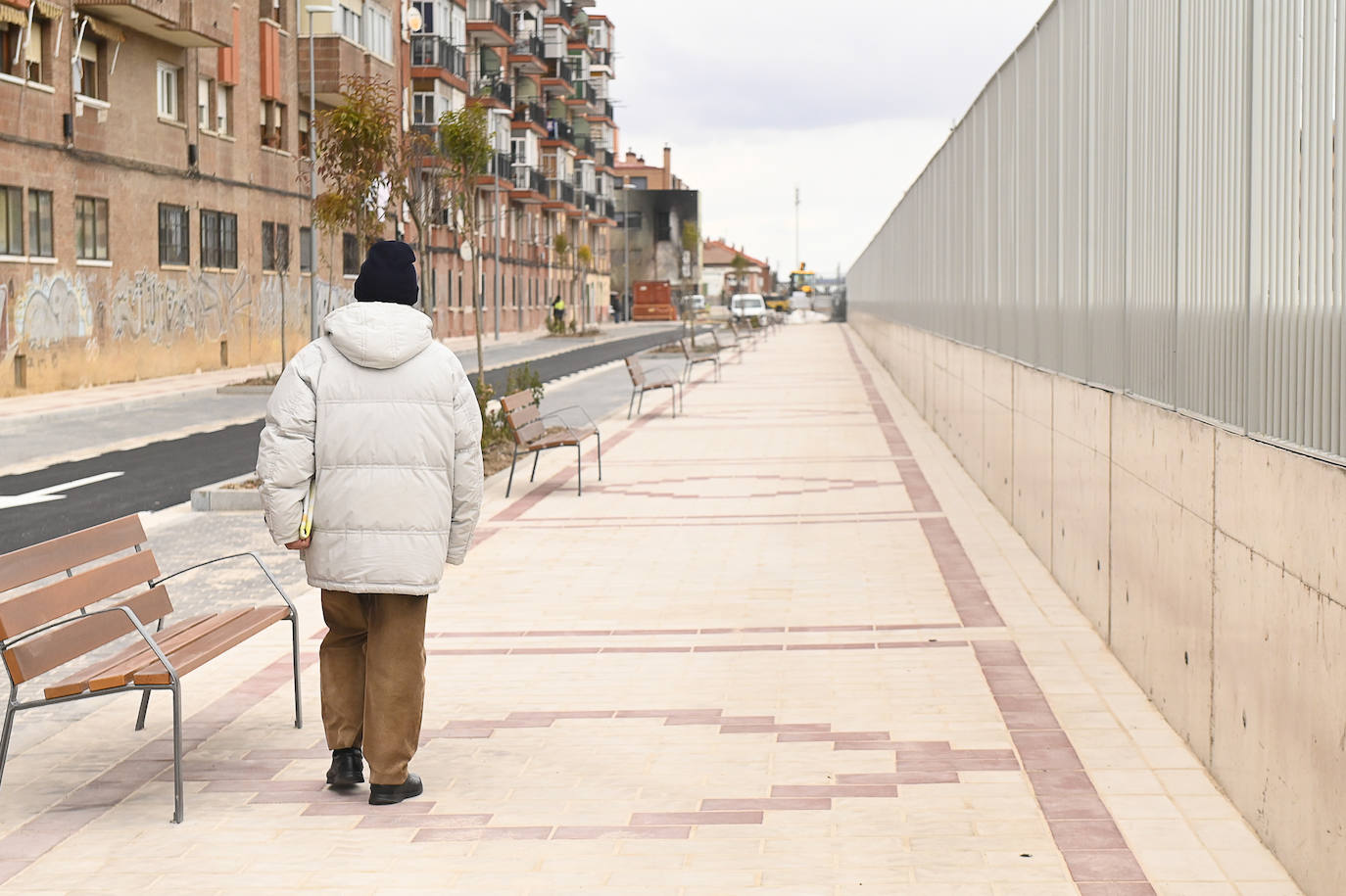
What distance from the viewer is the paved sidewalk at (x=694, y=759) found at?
16.0ft

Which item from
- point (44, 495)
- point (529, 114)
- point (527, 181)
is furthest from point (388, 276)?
point (529, 114)

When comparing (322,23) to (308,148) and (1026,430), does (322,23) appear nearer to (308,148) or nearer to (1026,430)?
(308,148)

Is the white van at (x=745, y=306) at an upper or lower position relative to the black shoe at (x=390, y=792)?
upper

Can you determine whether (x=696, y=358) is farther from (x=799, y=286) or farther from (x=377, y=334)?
(x=799, y=286)

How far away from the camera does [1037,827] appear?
17.0ft

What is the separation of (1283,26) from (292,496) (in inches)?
127

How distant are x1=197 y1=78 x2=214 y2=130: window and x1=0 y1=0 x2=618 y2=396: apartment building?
0.07m

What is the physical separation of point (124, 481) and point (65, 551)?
1072cm

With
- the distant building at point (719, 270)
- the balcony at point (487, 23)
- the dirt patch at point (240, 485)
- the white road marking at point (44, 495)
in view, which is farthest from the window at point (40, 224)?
the distant building at point (719, 270)

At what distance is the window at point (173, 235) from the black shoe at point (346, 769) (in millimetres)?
31621

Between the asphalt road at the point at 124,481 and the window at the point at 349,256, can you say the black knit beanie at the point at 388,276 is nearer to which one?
the asphalt road at the point at 124,481

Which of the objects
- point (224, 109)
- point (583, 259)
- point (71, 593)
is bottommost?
point (71, 593)

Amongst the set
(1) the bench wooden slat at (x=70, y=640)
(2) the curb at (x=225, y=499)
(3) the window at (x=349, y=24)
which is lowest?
(2) the curb at (x=225, y=499)

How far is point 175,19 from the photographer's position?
34.6 m
